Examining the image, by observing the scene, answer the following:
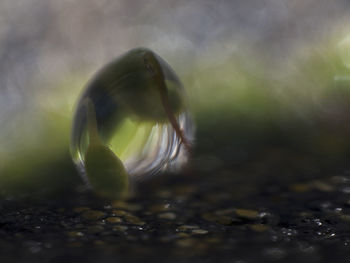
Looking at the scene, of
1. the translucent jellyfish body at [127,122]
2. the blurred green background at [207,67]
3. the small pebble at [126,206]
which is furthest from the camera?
the blurred green background at [207,67]

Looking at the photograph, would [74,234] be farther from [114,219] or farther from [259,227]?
[259,227]

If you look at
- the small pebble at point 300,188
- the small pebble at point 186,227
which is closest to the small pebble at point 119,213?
the small pebble at point 186,227

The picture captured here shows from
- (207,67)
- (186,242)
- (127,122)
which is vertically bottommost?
(186,242)

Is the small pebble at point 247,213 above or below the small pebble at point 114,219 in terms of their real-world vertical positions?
below

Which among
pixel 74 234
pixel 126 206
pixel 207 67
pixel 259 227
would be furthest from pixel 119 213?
pixel 207 67

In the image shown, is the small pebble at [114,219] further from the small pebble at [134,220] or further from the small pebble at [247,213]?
the small pebble at [247,213]

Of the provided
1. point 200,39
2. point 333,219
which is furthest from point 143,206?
point 200,39
